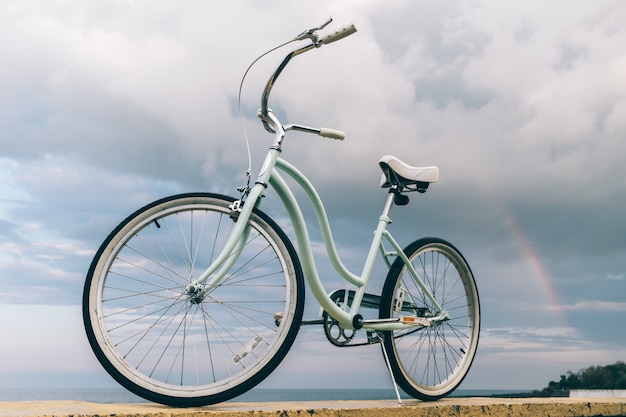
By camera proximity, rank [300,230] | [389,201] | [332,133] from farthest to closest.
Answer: [389,201]
[332,133]
[300,230]

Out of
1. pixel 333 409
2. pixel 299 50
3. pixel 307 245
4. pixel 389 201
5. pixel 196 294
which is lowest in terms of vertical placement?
pixel 333 409

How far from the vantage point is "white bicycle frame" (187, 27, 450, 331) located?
11.5 ft

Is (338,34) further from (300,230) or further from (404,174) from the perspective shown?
(404,174)

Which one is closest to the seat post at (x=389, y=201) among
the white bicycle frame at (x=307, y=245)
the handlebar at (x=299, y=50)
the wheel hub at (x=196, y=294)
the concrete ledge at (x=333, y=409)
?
the white bicycle frame at (x=307, y=245)

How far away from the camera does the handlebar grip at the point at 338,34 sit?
153 inches

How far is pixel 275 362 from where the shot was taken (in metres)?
3.52

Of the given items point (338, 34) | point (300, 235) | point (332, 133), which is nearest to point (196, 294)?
point (300, 235)

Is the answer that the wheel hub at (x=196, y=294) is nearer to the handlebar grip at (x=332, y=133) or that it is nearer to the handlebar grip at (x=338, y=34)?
the handlebar grip at (x=332, y=133)

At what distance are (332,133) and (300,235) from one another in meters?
0.74

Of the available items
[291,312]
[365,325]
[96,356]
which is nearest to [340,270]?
[365,325]

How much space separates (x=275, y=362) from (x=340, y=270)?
99 cm

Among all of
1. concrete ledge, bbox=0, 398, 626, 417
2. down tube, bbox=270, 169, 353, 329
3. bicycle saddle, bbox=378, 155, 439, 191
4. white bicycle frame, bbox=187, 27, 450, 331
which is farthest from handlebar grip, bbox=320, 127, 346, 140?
concrete ledge, bbox=0, 398, 626, 417

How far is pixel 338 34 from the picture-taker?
3900 mm

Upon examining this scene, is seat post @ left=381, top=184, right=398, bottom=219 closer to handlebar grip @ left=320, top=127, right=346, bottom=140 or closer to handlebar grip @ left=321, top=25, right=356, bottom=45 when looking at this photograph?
handlebar grip @ left=320, top=127, right=346, bottom=140
